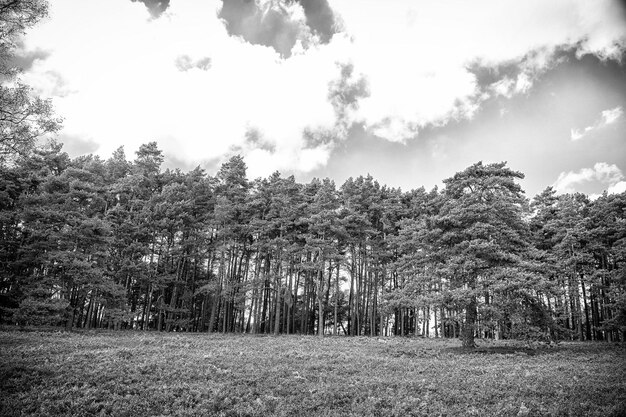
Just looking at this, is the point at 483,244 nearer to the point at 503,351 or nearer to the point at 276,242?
the point at 503,351

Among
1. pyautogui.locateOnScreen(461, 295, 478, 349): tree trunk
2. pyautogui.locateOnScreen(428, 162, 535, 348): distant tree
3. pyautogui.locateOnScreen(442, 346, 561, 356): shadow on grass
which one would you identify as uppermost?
pyautogui.locateOnScreen(428, 162, 535, 348): distant tree

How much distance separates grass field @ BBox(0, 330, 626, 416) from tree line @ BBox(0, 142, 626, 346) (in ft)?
20.9

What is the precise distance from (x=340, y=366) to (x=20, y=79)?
17.8 meters

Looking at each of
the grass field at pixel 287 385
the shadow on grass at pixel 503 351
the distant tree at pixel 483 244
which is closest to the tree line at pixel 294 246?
the distant tree at pixel 483 244

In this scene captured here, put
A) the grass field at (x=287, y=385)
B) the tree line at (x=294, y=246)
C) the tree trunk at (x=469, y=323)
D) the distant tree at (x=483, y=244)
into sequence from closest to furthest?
the grass field at (x=287, y=385), the distant tree at (x=483, y=244), the tree trunk at (x=469, y=323), the tree line at (x=294, y=246)

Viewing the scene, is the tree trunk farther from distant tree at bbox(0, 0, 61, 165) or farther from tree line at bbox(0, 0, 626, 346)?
distant tree at bbox(0, 0, 61, 165)

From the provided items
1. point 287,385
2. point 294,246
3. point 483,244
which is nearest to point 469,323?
point 483,244

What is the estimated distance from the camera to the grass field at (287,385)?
31.6ft

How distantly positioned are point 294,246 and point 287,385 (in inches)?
858

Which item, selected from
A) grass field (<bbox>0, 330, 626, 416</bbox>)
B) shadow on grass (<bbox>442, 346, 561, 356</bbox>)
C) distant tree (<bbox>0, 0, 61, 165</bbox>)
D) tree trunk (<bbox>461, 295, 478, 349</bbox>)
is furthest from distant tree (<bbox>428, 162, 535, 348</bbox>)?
distant tree (<bbox>0, 0, 61, 165</bbox>)

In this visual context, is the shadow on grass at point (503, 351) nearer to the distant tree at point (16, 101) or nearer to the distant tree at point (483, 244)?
the distant tree at point (483, 244)

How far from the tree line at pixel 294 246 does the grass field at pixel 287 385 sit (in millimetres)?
6358

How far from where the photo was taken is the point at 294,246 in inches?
1330

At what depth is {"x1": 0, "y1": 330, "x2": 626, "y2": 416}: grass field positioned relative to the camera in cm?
963
